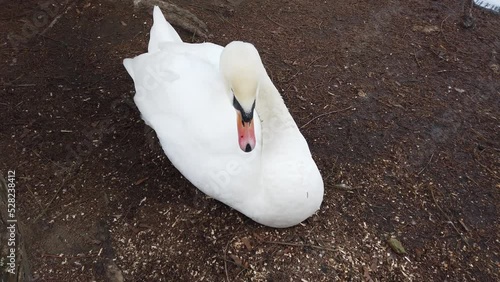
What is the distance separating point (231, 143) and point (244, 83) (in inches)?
19.8

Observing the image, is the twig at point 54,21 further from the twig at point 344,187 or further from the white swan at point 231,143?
the twig at point 344,187

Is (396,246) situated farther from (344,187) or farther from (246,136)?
(246,136)

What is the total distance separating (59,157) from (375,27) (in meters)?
3.20

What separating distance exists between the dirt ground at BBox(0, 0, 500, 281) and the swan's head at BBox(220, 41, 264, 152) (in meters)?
0.79

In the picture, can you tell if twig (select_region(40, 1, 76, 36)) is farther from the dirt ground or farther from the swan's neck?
the swan's neck

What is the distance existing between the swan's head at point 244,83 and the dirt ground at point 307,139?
2.58 feet

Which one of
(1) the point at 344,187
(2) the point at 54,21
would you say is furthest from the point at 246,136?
(2) the point at 54,21

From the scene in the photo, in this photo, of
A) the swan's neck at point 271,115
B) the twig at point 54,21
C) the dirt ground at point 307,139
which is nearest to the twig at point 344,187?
the dirt ground at point 307,139

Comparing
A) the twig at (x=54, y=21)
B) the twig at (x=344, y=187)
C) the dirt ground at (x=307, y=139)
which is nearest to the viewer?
the dirt ground at (x=307, y=139)

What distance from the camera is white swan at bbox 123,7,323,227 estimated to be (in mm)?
2701

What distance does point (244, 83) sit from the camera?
236cm

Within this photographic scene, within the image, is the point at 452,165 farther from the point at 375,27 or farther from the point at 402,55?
the point at 375,27

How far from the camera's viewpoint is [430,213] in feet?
10.3

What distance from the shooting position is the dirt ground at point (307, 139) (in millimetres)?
2844
